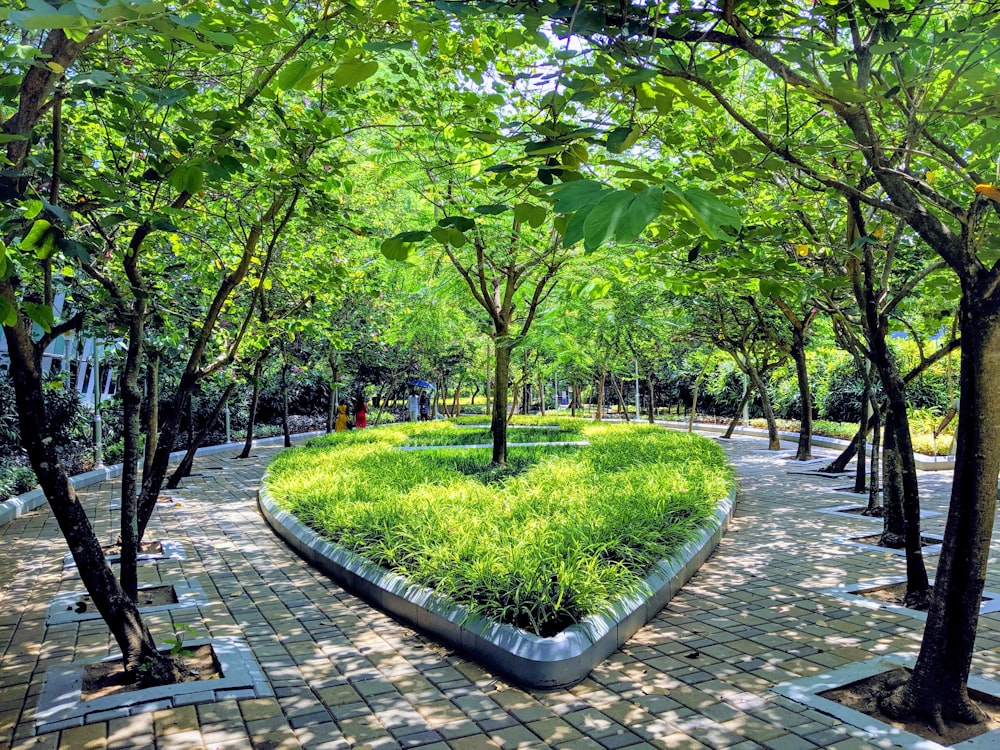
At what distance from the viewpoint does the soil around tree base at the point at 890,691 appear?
3.55m

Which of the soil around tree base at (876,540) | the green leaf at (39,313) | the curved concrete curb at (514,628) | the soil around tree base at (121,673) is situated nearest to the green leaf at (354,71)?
the green leaf at (39,313)

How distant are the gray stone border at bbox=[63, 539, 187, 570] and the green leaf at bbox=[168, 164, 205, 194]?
5.38 meters

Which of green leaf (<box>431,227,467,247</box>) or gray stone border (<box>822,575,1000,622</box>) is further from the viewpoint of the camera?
gray stone border (<box>822,575,1000,622</box>)

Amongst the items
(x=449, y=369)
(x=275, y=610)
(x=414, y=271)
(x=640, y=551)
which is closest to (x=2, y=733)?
(x=275, y=610)

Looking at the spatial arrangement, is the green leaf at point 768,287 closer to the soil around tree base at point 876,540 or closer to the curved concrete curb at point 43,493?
the curved concrete curb at point 43,493

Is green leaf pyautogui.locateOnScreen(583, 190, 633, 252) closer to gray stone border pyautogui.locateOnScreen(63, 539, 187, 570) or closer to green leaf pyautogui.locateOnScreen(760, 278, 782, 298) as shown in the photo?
green leaf pyautogui.locateOnScreen(760, 278, 782, 298)

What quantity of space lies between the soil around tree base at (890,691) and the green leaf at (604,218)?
11.8ft

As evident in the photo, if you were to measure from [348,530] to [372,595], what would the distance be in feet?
4.09

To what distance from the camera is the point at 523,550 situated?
5.57 meters

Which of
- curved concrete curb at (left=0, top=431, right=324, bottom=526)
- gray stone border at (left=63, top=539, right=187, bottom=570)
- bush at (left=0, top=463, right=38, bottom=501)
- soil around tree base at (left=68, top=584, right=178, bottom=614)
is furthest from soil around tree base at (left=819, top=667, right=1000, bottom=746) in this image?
bush at (left=0, top=463, right=38, bottom=501)

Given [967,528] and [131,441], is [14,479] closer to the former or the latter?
[131,441]

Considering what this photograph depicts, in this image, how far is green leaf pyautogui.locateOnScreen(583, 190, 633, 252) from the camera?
1.25 metres

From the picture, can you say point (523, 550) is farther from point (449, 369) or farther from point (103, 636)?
point (449, 369)

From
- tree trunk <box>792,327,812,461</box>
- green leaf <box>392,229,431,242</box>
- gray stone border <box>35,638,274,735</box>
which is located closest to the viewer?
green leaf <box>392,229,431,242</box>
